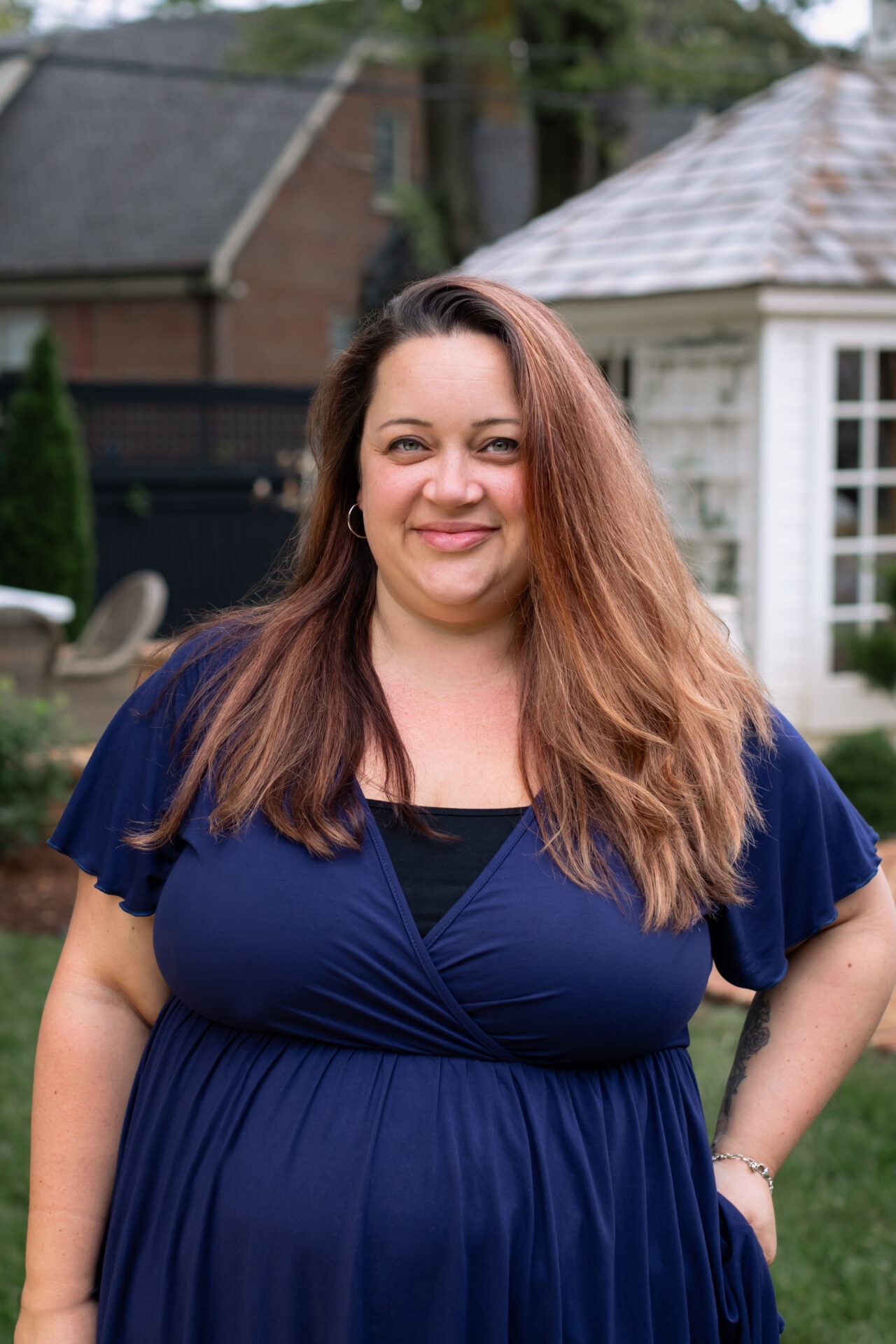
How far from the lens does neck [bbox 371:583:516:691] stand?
1.89 metres

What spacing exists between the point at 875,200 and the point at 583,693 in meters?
7.01

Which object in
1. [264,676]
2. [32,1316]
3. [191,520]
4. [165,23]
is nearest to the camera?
[32,1316]

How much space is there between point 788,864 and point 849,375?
6550 mm

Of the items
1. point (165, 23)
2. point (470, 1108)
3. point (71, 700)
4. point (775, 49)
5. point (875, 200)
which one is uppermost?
point (165, 23)

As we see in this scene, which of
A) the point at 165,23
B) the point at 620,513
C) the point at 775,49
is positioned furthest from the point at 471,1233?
the point at 165,23

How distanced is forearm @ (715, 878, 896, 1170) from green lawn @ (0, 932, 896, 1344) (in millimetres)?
1366

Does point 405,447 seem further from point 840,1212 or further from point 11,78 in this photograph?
point 11,78

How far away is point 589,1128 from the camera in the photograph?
165 centimetres

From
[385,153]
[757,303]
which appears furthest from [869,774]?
[385,153]

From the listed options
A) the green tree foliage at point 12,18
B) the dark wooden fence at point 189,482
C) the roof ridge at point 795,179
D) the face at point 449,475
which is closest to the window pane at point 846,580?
the roof ridge at point 795,179

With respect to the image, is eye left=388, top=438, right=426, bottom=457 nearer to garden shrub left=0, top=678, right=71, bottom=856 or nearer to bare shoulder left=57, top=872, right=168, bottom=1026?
bare shoulder left=57, top=872, right=168, bottom=1026

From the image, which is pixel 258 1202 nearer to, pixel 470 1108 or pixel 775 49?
pixel 470 1108

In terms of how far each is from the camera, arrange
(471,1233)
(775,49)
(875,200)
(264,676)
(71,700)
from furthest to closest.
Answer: (775,49) < (71,700) < (875,200) < (264,676) < (471,1233)

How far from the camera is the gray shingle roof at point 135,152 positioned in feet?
65.8
